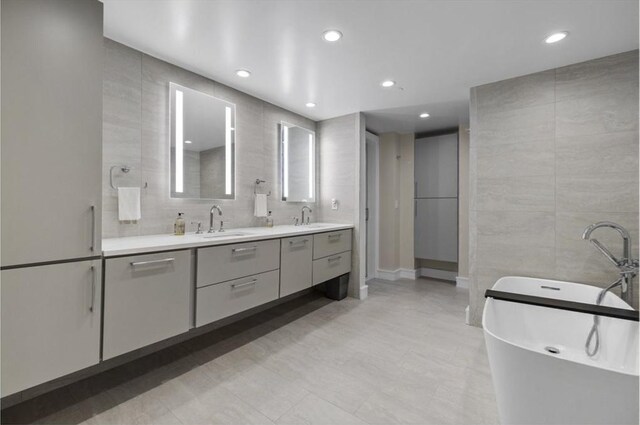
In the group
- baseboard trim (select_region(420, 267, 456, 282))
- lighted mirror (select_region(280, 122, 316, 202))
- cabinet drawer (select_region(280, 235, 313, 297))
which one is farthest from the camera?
baseboard trim (select_region(420, 267, 456, 282))

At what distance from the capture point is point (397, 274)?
4613 millimetres

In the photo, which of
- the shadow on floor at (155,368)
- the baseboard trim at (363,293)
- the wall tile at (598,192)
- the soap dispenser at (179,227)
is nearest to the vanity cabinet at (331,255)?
the baseboard trim at (363,293)

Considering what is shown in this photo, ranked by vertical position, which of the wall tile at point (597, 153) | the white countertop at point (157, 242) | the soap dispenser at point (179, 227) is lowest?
the white countertop at point (157, 242)

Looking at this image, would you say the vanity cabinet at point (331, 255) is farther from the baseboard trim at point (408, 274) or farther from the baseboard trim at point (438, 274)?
the baseboard trim at point (438, 274)

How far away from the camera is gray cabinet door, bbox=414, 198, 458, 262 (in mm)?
4219

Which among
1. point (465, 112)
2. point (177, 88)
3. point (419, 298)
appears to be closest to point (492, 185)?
point (465, 112)

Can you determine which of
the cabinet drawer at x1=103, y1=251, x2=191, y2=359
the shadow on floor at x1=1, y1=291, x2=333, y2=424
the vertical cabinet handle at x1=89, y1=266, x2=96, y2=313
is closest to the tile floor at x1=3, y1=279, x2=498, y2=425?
the shadow on floor at x1=1, y1=291, x2=333, y2=424

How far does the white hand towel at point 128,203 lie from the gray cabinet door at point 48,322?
0.61m

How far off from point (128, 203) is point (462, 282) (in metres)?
4.13

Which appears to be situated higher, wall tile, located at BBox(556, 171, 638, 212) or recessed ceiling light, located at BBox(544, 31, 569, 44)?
recessed ceiling light, located at BBox(544, 31, 569, 44)

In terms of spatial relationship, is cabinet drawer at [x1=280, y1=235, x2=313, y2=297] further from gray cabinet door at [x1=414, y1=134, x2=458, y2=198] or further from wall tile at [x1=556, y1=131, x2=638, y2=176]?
gray cabinet door at [x1=414, y1=134, x2=458, y2=198]

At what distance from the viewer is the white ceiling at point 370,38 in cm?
167

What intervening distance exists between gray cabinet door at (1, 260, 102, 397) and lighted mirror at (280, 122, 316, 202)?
2.22 m

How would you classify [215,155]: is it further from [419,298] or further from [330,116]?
[419,298]
